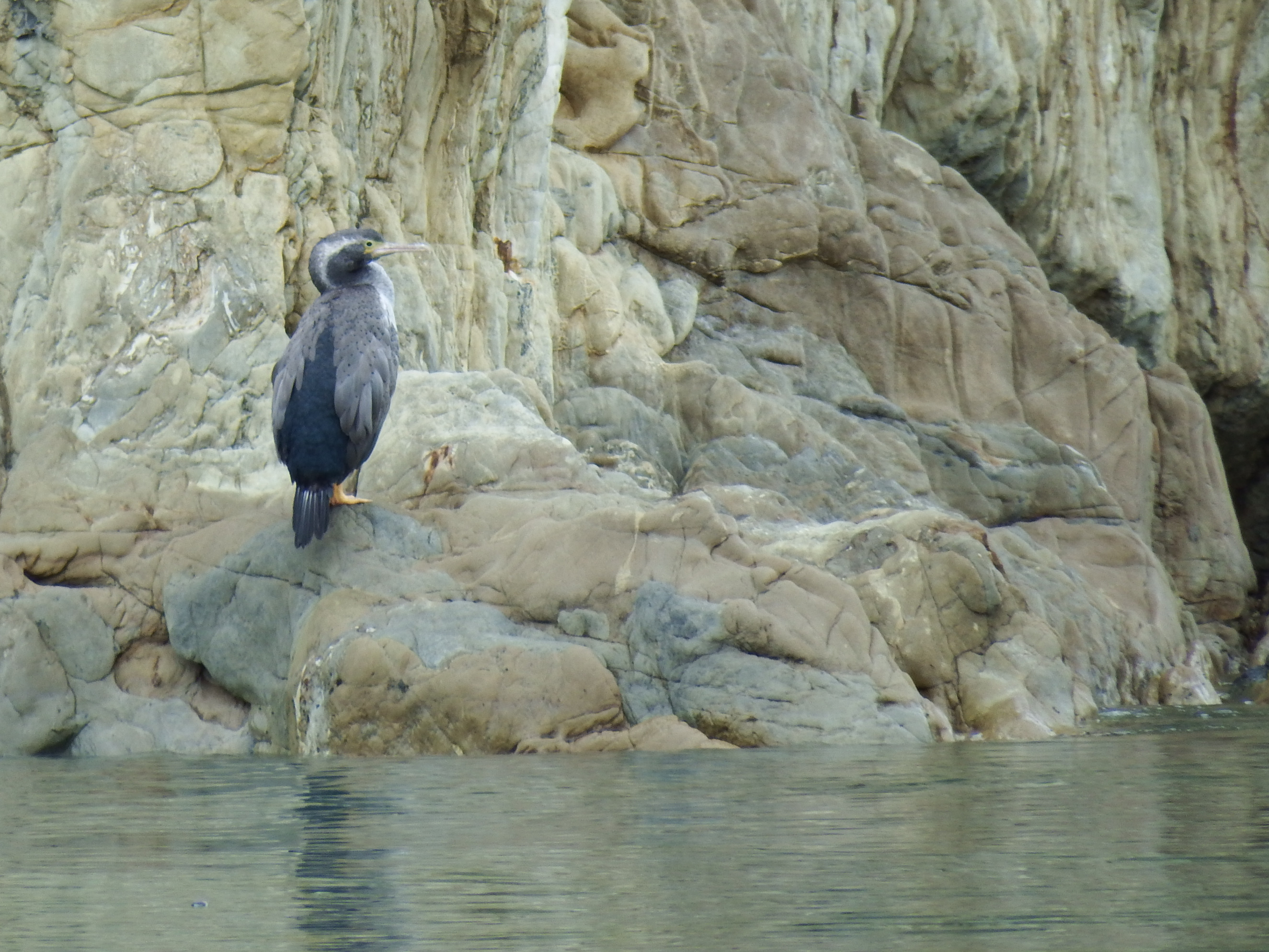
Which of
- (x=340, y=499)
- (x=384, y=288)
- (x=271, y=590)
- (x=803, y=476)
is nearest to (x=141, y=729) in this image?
(x=271, y=590)

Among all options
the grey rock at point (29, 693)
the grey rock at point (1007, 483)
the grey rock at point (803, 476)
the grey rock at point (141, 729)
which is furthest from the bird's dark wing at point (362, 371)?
the grey rock at point (1007, 483)

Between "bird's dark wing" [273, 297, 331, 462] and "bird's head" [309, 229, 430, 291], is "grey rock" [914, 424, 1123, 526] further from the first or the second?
"bird's dark wing" [273, 297, 331, 462]

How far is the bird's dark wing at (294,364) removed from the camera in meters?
8.43

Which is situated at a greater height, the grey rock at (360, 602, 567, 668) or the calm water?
the grey rock at (360, 602, 567, 668)

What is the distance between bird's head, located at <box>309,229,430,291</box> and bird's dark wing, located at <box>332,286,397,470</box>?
0.32 m

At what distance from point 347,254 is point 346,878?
557cm

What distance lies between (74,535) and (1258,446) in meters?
19.2

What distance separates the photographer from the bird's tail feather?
8242 mm

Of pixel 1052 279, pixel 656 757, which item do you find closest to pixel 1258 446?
pixel 1052 279

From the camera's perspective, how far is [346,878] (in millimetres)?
4039

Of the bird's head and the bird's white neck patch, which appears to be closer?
the bird's white neck patch

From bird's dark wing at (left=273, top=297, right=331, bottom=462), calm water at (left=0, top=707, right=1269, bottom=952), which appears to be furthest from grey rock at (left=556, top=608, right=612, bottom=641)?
bird's dark wing at (left=273, top=297, right=331, bottom=462)

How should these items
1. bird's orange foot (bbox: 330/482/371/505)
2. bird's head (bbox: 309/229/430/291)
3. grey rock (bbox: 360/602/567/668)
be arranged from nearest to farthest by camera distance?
grey rock (bbox: 360/602/567/668), bird's orange foot (bbox: 330/482/371/505), bird's head (bbox: 309/229/430/291)

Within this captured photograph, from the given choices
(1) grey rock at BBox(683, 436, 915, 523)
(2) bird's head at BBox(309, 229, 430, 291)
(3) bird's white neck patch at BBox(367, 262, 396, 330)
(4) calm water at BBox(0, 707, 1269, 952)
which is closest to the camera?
(4) calm water at BBox(0, 707, 1269, 952)
